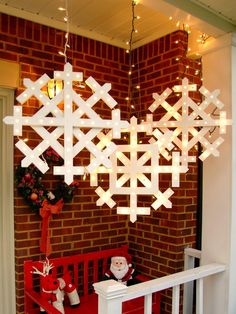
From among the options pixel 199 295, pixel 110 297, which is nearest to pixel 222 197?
pixel 199 295

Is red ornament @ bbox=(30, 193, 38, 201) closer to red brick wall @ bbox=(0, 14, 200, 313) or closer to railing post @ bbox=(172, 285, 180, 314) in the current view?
red brick wall @ bbox=(0, 14, 200, 313)

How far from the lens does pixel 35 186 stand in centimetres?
254

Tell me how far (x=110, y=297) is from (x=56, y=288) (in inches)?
Result: 37.5

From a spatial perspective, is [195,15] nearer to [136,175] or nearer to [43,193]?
[136,175]

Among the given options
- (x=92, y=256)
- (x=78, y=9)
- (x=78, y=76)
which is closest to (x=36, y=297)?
(x=92, y=256)

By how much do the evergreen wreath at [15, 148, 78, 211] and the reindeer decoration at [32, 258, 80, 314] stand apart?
1.55 feet

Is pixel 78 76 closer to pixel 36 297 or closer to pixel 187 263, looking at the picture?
pixel 36 297

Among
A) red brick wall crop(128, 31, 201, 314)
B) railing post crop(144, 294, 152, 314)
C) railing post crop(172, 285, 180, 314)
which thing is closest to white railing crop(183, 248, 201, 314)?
red brick wall crop(128, 31, 201, 314)

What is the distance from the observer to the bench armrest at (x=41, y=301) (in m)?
2.20

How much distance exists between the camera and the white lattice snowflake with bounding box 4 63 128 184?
1.37 meters

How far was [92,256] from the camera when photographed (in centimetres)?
289

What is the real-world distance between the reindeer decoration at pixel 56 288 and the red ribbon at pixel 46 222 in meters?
0.10

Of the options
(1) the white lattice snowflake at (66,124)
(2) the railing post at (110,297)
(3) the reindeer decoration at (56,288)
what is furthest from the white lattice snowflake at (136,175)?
(3) the reindeer decoration at (56,288)

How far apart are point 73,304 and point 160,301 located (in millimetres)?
756
